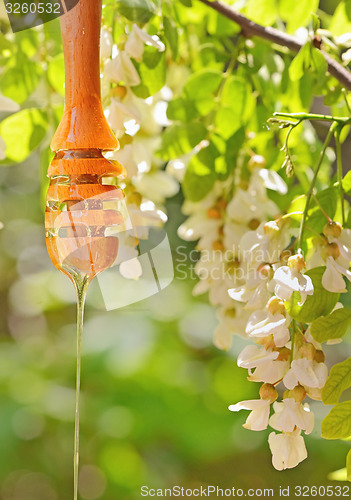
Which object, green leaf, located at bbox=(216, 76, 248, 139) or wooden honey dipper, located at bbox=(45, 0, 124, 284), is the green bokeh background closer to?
green leaf, located at bbox=(216, 76, 248, 139)

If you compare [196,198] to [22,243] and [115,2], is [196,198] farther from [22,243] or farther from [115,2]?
[22,243]

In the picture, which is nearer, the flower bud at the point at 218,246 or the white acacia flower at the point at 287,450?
the white acacia flower at the point at 287,450

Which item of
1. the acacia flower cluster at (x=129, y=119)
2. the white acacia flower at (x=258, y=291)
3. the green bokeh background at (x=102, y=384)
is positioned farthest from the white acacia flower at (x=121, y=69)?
the green bokeh background at (x=102, y=384)

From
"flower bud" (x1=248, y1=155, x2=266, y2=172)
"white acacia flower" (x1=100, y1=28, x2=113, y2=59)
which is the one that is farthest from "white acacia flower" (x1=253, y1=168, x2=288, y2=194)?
"white acacia flower" (x1=100, y1=28, x2=113, y2=59)

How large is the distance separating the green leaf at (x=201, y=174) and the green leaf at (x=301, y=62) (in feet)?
0.21

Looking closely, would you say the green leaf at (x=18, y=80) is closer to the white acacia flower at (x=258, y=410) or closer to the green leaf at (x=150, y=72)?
the green leaf at (x=150, y=72)

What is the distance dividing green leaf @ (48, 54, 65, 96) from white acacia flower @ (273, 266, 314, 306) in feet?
0.54

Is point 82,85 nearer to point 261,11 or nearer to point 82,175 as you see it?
point 82,175

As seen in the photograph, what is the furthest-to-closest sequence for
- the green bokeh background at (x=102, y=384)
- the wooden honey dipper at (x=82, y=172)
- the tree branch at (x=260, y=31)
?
1. the green bokeh background at (x=102, y=384)
2. the tree branch at (x=260, y=31)
3. the wooden honey dipper at (x=82, y=172)

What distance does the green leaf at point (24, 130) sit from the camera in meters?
0.33

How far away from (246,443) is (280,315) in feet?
1.20

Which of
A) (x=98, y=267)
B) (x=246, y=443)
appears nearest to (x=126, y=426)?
(x=246, y=443)

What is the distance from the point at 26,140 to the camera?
1.09 feet

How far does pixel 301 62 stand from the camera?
0.29 metres
